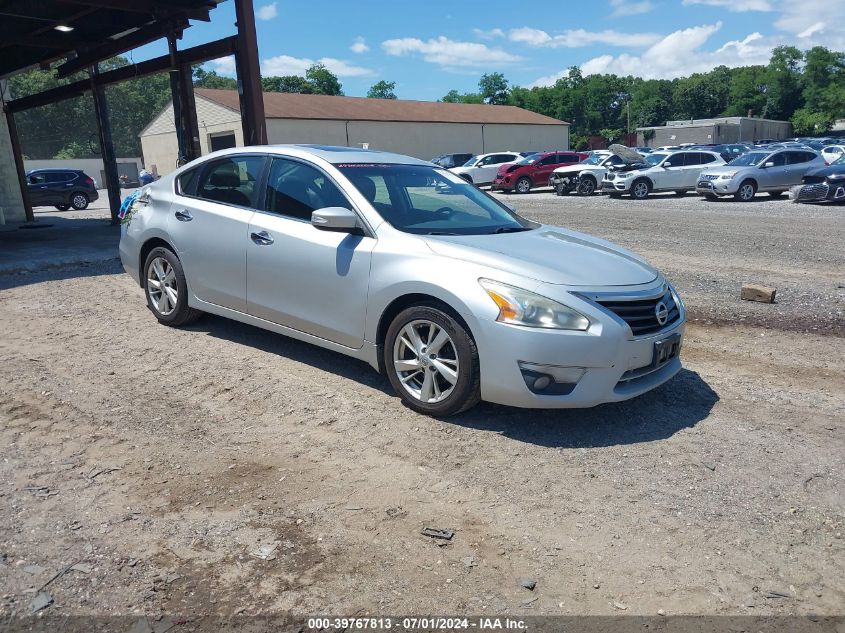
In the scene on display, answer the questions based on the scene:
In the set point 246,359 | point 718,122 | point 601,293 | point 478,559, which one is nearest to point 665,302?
point 601,293

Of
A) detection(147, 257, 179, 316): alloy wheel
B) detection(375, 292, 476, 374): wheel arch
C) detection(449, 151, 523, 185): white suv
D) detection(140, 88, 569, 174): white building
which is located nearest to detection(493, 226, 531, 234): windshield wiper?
detection(375, 292, 476, 374): wheel arch

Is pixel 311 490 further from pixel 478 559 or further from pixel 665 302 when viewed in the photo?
pixel 665 302

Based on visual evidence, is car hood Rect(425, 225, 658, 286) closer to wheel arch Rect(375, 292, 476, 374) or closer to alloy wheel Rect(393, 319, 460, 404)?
wheel arch Rect(375, 292, 476, 374)

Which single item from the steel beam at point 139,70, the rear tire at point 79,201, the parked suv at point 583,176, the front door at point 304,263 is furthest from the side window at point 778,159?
the rear tire at point 79,201

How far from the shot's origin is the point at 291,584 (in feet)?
8.97

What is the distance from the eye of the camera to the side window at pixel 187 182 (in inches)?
238

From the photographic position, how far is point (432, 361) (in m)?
4.25

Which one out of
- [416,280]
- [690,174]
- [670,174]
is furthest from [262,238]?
[690,174]

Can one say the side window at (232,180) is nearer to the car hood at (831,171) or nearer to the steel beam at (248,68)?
the steel beam at (248,68)

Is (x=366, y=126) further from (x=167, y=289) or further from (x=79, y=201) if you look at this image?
(x=167, y=289)

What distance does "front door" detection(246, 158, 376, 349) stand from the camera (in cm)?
462

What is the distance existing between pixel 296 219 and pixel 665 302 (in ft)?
8.99

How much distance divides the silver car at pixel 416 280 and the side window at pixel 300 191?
0.01 m

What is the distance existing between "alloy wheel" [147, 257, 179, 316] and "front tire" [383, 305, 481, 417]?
269cm
